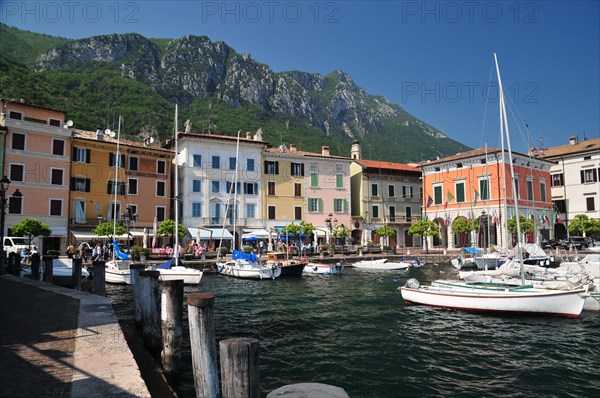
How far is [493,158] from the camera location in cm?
4609

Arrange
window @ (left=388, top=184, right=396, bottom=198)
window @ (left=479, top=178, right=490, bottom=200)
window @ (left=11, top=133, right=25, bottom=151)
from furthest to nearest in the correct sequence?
1. window @ (left=388, top=184, right=396, bottom=198)
2. window @ (left=479, top=178, right=490, bottom=200)
3. window @ (left=11, top=133, right=25, bottom=151)

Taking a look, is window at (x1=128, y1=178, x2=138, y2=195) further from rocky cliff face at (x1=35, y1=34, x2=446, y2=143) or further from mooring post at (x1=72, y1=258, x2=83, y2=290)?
rocky cliff face at (x1=35, y1=34, x2=446, y2=143)

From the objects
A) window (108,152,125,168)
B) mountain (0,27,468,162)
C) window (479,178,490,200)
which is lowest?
window (479,178,490,200)

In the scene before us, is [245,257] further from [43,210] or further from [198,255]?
[43,210]

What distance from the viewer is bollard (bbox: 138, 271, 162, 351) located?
31.1 feet

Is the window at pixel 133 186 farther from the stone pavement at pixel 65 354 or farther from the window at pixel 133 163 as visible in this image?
the stone pavement at pixel 65 354

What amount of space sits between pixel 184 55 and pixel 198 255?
322 feet

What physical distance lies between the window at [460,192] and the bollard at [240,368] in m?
48.6

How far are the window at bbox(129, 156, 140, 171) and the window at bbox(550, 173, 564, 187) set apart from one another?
172 ft

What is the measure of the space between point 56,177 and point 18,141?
4092mm

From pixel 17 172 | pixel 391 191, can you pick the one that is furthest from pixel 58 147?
pixel 391 191

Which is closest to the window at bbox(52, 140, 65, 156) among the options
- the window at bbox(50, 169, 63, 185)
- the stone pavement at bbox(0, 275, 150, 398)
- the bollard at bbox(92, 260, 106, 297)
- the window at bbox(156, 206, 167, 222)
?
the window at bbox(50, 169, 63, 185)

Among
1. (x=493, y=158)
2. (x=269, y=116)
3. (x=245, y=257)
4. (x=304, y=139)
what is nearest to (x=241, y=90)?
(x=269, y=116)

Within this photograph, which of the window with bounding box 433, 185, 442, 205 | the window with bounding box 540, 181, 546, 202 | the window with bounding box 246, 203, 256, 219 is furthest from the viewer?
the window with bounding box 433, 185, 442, 205
